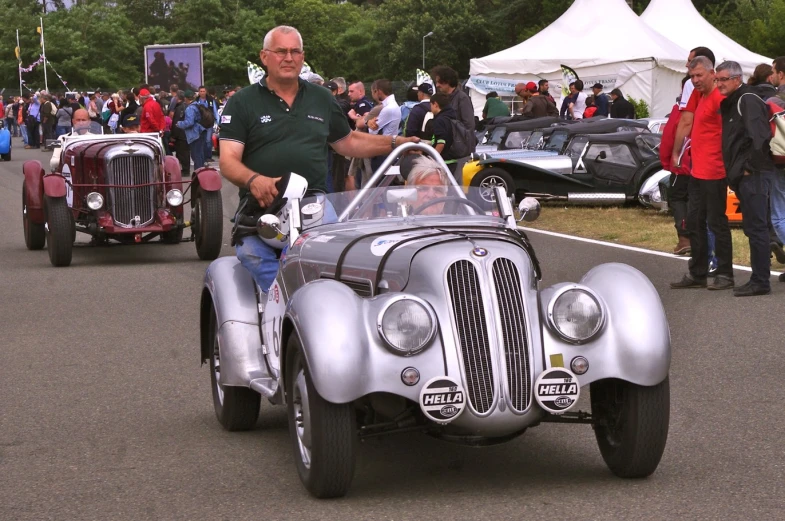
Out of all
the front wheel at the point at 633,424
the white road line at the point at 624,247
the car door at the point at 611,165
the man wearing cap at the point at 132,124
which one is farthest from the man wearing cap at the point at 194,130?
the front wheel at the point at 633,424

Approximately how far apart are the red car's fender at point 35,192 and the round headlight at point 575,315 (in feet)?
36.6

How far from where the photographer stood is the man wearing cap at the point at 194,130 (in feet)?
89.5

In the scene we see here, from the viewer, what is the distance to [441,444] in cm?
597

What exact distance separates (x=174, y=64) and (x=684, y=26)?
19.4 meters

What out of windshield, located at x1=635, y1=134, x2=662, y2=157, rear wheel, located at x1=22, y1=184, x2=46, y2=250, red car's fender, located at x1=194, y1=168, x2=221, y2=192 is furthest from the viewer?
windshield, located at x1=635, y1=134, x2=662, y2=157

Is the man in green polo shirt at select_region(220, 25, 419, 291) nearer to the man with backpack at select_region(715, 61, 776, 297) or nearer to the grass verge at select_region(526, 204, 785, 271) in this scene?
the man with backpack at select_region(715, 61, 776, 297)

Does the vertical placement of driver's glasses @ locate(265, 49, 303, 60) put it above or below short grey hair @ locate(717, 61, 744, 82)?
above

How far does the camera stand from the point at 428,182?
590 cm

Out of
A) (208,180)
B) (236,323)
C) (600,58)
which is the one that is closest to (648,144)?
(208,180)

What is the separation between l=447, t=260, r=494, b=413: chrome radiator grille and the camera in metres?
4.80

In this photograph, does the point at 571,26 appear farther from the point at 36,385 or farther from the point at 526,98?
the point at 36,385

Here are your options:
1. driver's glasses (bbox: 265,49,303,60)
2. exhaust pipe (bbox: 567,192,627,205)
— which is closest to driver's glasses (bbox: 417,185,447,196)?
driver's glasses (bbox: 265,49,303,60)

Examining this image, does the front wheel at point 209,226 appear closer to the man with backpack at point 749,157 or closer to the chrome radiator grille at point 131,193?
the chrome radiator grille at point 131,193

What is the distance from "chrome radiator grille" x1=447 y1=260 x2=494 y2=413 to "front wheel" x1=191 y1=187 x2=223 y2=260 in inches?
378
